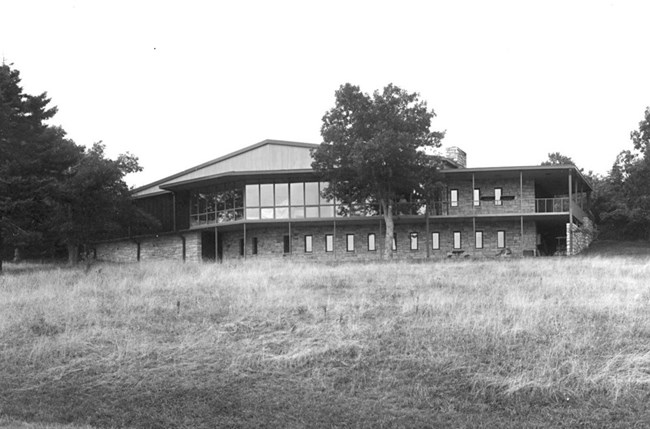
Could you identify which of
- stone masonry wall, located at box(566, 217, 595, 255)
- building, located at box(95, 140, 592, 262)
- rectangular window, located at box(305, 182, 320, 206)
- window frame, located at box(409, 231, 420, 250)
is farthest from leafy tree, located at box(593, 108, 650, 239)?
rectangular window, located at box(305, 182, 320, 206)

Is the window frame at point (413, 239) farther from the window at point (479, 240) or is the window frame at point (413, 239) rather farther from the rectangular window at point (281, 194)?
→ the rectangular window at point (281, 194)

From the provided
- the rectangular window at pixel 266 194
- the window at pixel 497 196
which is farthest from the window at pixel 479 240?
the rectangular window at pixel 266 194

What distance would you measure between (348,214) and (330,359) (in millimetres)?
28455

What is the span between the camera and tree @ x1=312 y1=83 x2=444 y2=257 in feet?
111

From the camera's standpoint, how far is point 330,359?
32.3ft

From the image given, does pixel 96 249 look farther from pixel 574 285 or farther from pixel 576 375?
pixel 576 375

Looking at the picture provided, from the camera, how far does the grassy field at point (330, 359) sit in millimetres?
8273

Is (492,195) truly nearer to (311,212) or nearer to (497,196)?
(497,196)

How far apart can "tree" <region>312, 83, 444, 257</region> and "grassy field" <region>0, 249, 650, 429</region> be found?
18.9m

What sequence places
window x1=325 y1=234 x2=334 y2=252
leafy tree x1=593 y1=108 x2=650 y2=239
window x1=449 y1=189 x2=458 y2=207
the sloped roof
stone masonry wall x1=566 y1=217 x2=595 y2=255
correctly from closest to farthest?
stone masonry wall x1=566 y1=217 x2=595 y2=255
window x1=449 y1=189 x2=458 y2=207
window x1=325 y1=234 x2=334 y2=252
the sloped roof
leafy tree x1=593 y1=108 x2=650 y2=239

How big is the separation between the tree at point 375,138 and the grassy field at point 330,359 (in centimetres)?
1887

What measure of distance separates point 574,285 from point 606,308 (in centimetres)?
379

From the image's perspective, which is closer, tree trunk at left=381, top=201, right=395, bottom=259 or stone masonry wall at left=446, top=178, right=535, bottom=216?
tree trunk at left=381, top=201, right=395, bottom=259

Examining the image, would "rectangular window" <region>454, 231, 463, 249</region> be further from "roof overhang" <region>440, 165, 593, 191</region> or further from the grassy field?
the grassy field
